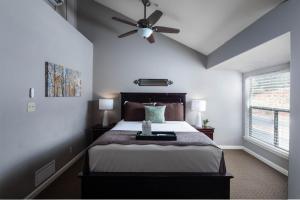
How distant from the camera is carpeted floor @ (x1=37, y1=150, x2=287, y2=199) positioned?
2791mm

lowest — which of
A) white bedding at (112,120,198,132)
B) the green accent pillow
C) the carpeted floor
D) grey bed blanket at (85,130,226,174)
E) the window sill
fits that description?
the carpeted floor

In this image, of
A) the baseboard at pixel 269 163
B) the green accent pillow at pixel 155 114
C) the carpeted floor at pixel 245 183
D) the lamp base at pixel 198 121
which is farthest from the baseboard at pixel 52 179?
the baseboard at pixel 269 163

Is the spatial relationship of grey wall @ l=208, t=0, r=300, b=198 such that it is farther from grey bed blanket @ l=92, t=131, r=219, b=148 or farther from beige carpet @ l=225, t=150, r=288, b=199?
grey bed blanket @ l=92, t=131, r=219, b=148

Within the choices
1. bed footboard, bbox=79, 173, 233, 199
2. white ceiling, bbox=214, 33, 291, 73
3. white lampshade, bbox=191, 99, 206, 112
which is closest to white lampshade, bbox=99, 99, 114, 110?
white lampshade, bbox=191, 99, 206, 112

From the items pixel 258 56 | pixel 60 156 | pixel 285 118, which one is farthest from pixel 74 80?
pixel 285 118

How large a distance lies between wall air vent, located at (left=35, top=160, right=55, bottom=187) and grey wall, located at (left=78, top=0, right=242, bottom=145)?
226 cm

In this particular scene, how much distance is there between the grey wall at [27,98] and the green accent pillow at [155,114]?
160cm

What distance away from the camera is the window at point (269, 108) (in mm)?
3678

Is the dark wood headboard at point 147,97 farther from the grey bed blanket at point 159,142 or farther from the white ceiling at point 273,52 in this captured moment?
the grey bed blanket at point 159,142

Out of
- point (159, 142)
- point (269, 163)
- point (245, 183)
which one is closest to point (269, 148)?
point (269, 163)

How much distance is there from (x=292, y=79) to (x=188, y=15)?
80.4 inches

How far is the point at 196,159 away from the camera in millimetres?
2471

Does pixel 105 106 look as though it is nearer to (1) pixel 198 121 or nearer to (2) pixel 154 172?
(1) pixel 198 121

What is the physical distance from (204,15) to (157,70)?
82.4 inches
